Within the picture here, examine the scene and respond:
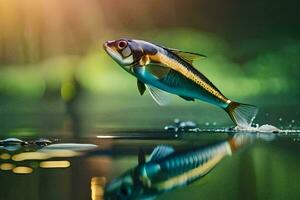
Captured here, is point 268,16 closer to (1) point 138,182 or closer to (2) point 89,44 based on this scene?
(2) point 89,44

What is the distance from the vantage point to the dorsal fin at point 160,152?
1682 millimetres

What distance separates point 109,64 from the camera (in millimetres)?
2213

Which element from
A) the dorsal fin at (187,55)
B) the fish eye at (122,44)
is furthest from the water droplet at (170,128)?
the fish eye at (122,44)

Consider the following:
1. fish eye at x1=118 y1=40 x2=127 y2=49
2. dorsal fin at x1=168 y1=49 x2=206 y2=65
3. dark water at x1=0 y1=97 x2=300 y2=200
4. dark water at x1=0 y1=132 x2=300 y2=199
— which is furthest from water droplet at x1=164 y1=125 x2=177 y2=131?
fish eye at x1=118 y1=40 x2=127 y2=49

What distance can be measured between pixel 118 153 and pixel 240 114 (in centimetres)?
64

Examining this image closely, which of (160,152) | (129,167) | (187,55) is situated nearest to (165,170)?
(129,167)

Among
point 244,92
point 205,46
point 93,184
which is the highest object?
point 205,46

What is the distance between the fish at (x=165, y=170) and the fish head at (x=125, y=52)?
41cm

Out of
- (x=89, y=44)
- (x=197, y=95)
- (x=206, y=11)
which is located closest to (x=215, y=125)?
(x=197, y=95)

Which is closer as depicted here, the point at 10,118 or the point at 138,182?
the point at 138,182

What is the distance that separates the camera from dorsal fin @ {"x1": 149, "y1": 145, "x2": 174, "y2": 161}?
1682mm

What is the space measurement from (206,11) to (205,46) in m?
0.16

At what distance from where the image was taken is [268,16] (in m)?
2.27

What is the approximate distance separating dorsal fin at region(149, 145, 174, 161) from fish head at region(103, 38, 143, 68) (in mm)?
412
